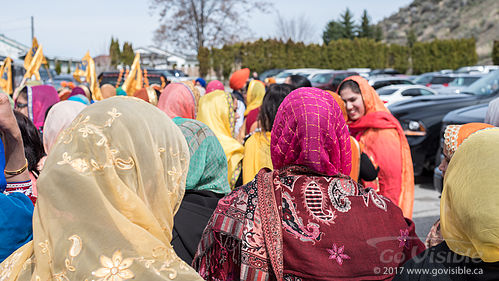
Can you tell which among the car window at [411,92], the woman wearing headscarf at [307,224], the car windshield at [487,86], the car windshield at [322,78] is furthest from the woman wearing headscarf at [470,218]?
the car windshield at [322,78]

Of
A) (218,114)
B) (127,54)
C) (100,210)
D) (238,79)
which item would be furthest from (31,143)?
(127,54)

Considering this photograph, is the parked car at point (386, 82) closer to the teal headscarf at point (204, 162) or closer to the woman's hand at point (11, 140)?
the teal headscarf at point (204, 162)

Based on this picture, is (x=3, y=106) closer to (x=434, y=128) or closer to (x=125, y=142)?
(x=125, y=142)

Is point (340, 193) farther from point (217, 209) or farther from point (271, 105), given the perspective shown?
point (271, 105)

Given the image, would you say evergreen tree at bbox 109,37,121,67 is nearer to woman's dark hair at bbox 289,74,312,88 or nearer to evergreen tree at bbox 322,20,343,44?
evergreen tree at bbox 322,20,343,44

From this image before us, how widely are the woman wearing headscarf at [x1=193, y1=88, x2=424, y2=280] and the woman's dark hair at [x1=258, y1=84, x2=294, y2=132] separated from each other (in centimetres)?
125

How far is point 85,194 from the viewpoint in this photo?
137 cm

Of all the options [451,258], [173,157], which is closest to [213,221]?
[173,157]

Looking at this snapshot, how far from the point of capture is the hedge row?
35.3 metres

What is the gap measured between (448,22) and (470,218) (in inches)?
2623

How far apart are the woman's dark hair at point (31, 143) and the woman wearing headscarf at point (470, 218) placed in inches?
97.7

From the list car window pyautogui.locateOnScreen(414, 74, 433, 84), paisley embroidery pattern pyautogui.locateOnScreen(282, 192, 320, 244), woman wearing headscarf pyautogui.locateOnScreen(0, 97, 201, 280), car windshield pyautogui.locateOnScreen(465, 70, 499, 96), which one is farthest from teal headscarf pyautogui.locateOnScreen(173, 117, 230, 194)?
car window pyautogui.locateOnScreen(414, 74, 433, 84)

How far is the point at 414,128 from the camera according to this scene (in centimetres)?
698

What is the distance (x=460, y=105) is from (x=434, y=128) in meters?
0.97
